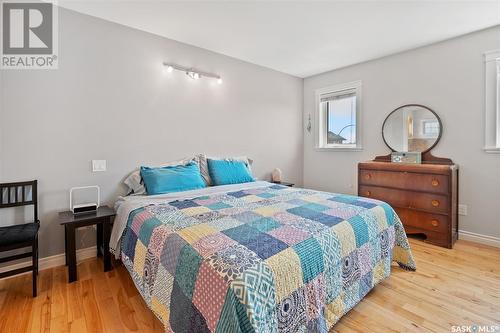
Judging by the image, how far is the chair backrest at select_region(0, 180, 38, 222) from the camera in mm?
2037

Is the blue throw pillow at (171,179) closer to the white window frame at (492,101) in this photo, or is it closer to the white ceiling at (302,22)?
the white ceiling at (302,22)

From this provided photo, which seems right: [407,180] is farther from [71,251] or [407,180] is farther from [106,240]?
[71,251]

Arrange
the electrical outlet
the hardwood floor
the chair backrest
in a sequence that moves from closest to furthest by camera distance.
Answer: the hardwood floor < the chair backrest < the electrical outlet

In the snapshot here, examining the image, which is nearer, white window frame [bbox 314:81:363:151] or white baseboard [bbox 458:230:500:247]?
white baseboard [bbox 458:230:500:247]

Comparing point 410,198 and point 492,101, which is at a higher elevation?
point 492,101

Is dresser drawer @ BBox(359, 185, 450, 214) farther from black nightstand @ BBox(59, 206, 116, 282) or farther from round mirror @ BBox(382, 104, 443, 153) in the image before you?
black nightstand @ BBox(59, 206, 116, 282)

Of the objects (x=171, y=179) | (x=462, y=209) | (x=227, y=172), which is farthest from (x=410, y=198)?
(x=171, y=179)

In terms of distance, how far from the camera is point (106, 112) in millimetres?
2564

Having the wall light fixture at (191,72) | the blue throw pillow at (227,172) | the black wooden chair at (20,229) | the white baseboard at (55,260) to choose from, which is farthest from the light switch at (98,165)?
the wall light fixture at (191,72)

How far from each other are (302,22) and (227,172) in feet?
6.27

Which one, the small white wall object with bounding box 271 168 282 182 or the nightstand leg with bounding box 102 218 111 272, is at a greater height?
the small white wall object with bounding box 271 168 282 182

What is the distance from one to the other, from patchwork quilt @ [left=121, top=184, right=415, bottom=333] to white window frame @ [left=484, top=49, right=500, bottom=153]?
174cm

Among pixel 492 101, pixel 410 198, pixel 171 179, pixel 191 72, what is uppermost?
pixel 191 72

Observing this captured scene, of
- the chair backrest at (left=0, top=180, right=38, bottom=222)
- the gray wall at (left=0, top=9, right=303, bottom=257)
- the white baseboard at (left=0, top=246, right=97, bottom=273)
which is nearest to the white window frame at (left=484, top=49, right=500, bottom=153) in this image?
the gray wall at (left=0, top=9, right=303, bottom=257)
